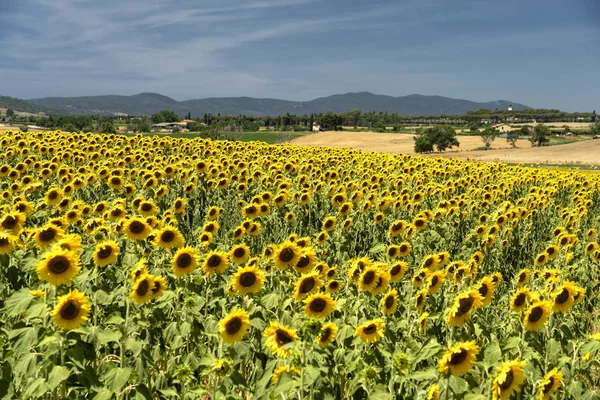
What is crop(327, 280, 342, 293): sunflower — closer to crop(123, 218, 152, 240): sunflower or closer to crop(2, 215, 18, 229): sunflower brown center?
crop(123, 218, 152, 240): sunflower

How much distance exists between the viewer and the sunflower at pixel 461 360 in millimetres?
3473

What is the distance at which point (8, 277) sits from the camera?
4.64 m

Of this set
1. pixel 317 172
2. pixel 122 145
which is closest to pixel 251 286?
pixel 317 172

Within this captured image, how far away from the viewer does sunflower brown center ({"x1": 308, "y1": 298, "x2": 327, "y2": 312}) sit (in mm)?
4438

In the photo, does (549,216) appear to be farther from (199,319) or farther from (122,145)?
(122,145)

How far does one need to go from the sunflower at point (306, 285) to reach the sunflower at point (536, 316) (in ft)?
6.21

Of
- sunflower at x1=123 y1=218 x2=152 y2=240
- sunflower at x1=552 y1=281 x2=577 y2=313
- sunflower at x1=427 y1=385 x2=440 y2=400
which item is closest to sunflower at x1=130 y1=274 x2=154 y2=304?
sunflower at x1=123 y1=218 x2=152 y2=240

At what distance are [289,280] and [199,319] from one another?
4.62 ft

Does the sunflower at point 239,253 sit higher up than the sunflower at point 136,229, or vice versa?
the sunflower at point 136,229

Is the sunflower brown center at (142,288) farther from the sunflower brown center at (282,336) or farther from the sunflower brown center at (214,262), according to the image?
the sunflower brown center at (282,336)

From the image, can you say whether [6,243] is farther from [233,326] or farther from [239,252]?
[239,252]

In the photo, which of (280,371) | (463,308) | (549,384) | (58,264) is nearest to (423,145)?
(463,308)

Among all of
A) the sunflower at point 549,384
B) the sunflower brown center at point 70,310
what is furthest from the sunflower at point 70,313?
the sunflower at point 549,384

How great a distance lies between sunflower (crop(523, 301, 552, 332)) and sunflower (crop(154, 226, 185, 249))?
3.77 meters
